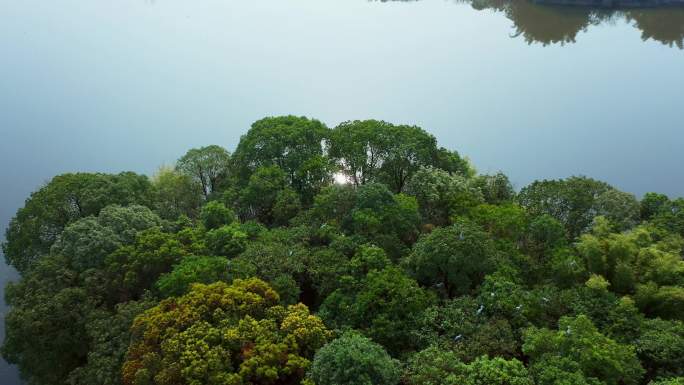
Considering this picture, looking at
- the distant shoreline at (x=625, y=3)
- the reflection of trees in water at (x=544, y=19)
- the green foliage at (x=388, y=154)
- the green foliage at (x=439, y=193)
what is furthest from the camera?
the distant shoreline at (x=625, y=3)

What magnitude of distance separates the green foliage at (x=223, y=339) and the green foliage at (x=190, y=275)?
0.53 m

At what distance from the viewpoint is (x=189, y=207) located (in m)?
13.5

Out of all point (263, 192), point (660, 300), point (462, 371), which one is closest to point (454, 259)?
point (462, 371)

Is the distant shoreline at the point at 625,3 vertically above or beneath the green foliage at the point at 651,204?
above

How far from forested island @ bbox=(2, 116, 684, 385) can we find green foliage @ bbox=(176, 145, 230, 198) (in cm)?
62

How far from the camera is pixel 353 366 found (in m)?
7.29

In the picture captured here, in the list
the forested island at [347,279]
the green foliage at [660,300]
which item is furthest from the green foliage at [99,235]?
the green foliage at [660,300]

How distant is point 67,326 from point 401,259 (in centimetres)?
608

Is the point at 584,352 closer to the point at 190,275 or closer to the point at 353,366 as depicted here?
the point at 353,366

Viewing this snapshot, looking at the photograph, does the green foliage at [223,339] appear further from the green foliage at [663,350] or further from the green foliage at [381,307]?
the green foliage at [663,350]

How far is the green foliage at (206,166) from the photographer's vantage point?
Result: 13.9m

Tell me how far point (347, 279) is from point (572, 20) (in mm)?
24261

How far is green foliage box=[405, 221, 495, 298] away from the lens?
9.55 meters

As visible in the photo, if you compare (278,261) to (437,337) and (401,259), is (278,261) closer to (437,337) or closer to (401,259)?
(401,259)
